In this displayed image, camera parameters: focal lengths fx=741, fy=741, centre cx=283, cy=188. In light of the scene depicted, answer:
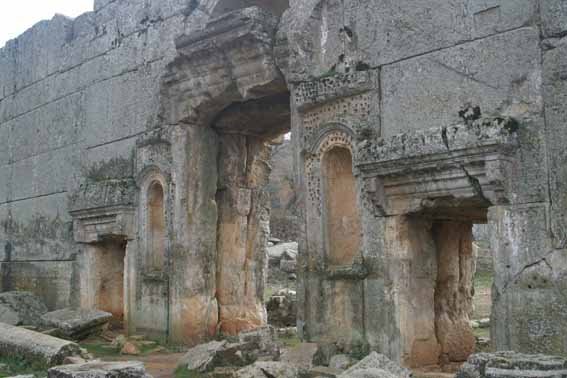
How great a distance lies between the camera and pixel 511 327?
243 inches

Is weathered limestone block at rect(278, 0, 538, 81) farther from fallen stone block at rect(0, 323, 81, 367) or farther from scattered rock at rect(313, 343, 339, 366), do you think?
fallen stone block at rect(0, 323, 81, 367)

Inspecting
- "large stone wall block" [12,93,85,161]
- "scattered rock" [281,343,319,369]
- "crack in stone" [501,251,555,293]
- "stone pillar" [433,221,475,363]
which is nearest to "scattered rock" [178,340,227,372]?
"scattered rock" [281,343,319,369]

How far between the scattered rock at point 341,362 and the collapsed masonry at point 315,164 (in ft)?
0.66

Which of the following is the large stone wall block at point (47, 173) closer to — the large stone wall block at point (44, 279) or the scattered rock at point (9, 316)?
the large stone wall block at point (44, 279)

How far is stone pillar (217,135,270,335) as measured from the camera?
10.2 meters

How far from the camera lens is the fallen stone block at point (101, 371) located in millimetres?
5477

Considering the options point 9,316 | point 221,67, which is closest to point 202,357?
point 221,67

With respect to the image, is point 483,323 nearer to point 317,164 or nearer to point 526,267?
point 317,164

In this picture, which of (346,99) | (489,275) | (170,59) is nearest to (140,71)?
(170,59)

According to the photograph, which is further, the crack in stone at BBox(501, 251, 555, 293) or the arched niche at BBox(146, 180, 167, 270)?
the arched niche at BBox(146, 180, 167, 270)

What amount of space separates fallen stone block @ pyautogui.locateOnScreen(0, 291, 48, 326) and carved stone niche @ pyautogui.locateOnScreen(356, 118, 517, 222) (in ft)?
18.3

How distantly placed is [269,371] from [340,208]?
2.19m

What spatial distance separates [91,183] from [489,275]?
9.72 m

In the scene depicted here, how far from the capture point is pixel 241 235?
10422mm
